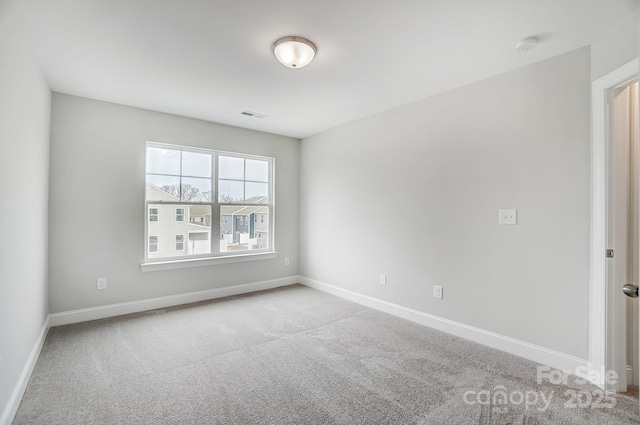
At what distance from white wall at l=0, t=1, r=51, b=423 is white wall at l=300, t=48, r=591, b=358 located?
3.38m

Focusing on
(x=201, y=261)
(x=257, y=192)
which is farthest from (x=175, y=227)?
(x=257, y=192)

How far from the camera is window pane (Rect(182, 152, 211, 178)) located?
4.15m

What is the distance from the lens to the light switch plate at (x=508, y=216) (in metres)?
2.67

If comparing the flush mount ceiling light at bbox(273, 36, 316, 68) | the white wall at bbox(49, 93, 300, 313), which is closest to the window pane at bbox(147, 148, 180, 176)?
the white wall at bbox(49, 93, 300, 313)

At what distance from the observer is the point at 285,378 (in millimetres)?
2258

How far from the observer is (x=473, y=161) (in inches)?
117

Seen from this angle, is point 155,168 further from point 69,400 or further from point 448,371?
point 448,371

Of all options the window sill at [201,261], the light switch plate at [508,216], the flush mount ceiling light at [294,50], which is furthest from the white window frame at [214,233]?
the light switch plate at [508,216]

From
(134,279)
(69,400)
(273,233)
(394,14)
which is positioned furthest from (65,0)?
(273,233)

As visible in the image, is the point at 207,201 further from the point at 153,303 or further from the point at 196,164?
the point at 153,303

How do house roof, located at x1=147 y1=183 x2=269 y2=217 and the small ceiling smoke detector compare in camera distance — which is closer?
the small ceiling smoke detector

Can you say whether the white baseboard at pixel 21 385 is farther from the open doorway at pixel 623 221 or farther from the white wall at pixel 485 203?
the open doorway at pixel 623 221

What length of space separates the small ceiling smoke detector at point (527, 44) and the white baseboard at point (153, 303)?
4266mm

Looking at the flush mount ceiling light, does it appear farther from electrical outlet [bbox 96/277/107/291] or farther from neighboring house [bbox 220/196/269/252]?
electrical outlet [bbox 96/277/107/291]
